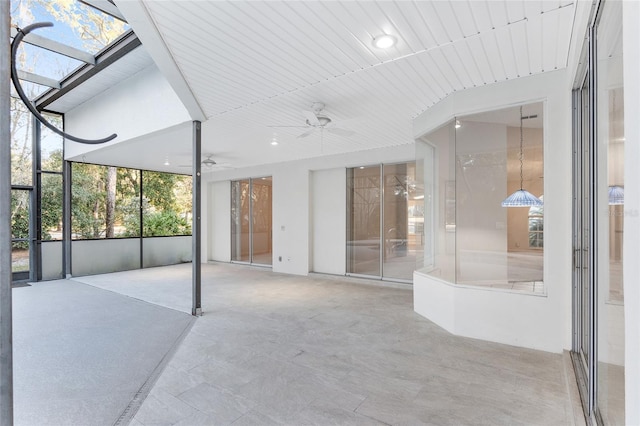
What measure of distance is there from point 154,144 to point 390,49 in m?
5.19

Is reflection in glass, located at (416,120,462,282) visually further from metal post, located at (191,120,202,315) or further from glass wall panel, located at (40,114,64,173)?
glass wall panel, located at (40,114,64,173)

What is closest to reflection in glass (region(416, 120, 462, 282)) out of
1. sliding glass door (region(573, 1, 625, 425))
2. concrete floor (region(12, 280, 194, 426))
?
sliding glass door (region(573, 1, 625, 425))

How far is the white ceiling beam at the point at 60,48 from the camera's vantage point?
457cm

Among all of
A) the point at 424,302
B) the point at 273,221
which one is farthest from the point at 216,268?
the point at 424,302

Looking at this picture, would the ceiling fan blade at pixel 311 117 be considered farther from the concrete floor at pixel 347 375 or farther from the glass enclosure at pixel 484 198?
the concrete floor at pixel 347 375

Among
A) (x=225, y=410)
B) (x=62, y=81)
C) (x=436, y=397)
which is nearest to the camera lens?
(x=225, y=410)

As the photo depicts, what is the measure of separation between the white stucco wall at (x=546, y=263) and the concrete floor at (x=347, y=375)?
22 centimetres

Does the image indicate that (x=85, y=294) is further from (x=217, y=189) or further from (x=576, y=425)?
(x=576, y=425)

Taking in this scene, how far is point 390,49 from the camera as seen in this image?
9.72 feet

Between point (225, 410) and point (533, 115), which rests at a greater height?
point (533, 115)

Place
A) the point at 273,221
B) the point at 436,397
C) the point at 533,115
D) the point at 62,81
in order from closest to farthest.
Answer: the point at 436,397, the point at 533,115, the point at 62,81, the point at 273,221

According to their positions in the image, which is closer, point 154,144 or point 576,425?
point 576,425

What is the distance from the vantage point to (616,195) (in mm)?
1781

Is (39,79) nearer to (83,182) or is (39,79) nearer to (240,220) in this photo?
(83,182)
